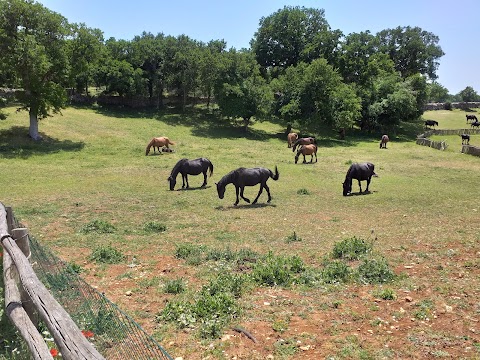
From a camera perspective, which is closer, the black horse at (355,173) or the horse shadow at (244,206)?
the horse shadow at (244,206)

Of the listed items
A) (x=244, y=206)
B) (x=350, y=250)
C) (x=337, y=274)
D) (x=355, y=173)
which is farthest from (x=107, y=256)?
(x=355, y=173)

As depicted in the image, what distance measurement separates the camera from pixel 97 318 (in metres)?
6.61

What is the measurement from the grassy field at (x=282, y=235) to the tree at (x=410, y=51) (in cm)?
5265

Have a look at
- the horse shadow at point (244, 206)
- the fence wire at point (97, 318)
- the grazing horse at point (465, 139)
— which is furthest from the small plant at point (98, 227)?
the grazing horse at point (465, 139)

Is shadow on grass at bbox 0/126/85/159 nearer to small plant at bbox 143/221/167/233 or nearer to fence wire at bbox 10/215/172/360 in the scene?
small plant at bbox 143/221/167/233

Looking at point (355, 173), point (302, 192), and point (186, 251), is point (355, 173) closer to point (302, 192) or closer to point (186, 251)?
point (302, 192)

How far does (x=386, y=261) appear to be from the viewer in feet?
34.7

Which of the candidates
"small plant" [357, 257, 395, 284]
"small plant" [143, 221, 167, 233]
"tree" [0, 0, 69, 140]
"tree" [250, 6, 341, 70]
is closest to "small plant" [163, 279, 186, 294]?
"small plant" [357, 257, 395, 284]

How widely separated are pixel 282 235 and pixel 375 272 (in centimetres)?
439

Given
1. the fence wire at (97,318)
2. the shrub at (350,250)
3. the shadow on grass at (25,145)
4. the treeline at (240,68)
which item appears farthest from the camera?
the treeline at (240,68)

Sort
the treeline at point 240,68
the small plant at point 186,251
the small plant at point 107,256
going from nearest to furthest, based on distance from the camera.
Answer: the small plant at point 107,256, the small plant at point 186,251, the treeline at point 240,68

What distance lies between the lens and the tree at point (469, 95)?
154 meters

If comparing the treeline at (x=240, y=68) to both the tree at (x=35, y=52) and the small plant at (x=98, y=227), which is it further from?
the small plant at (x=98, y=227)

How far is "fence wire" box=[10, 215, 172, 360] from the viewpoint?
239 inches
